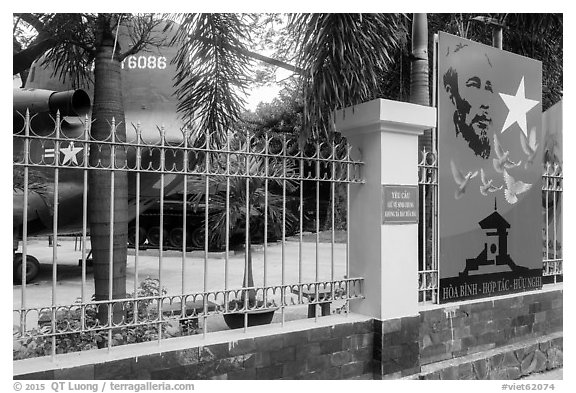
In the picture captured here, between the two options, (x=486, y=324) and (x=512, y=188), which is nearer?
(x=486, y=324)

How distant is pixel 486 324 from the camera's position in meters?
4.74

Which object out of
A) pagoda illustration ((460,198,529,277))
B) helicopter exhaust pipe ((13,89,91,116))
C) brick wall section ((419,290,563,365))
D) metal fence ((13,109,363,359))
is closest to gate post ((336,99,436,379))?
metal fence ((13,109,363,359))

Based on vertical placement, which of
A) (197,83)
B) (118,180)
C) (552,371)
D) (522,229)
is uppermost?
(197,83)

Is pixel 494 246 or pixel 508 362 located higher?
pixel 494 246

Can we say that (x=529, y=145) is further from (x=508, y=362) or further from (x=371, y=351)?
(x=371, y=351)

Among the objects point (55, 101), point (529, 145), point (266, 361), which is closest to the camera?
point (266, 361)

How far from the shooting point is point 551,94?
26.3 feet

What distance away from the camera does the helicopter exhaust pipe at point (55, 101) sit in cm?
625

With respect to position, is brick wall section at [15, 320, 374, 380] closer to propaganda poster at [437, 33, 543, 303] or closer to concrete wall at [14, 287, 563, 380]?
concrete wall at [14, 287, 563, 380]

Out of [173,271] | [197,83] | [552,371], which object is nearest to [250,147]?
[197,83]

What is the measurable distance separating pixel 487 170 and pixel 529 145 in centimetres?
78

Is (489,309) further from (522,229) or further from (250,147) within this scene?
(250,147)

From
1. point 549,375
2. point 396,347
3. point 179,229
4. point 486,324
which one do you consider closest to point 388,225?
point 396,347

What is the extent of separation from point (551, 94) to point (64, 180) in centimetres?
836
